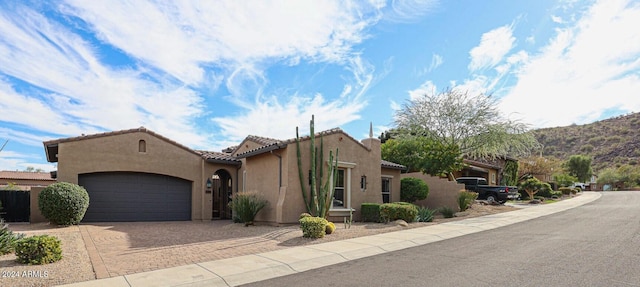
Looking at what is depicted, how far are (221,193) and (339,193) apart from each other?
26.1 feet

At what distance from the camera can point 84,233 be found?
542 inches

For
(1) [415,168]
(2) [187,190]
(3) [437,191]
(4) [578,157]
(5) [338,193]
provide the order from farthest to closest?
(4) [578,157] < (1) [415,168] < (3) [437,191] < (2) [187,190] < (5) [338,193]

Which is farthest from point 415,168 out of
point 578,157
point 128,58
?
point 578,157

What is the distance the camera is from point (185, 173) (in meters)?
20.3

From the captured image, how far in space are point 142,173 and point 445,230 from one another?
13.7 meters

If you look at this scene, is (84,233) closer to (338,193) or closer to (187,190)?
(187,190)

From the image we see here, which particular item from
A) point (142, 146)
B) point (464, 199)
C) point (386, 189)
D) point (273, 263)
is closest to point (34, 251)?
point (273, 263)

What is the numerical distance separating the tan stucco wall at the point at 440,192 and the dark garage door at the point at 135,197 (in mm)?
12450

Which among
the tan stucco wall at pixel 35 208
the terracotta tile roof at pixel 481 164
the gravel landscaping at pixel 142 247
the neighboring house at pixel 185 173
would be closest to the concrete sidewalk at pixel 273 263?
the gravel landscaping at pixel 142 247

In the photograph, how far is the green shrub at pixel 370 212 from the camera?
17484 mm

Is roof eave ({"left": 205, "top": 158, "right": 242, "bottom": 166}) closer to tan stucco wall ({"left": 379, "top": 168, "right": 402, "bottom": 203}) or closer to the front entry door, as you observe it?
the front entry door

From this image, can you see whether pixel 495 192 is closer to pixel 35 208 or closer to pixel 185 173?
pixel 185 173

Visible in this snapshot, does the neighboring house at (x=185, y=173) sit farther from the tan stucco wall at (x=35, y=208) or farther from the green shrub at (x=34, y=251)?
the green shrub at (x=34, y=251)

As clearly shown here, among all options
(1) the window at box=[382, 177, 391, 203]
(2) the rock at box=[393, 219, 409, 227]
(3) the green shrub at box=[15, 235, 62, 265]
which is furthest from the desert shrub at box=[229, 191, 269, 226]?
(3) the green shrub at box=[15, 235, 62, 265]
